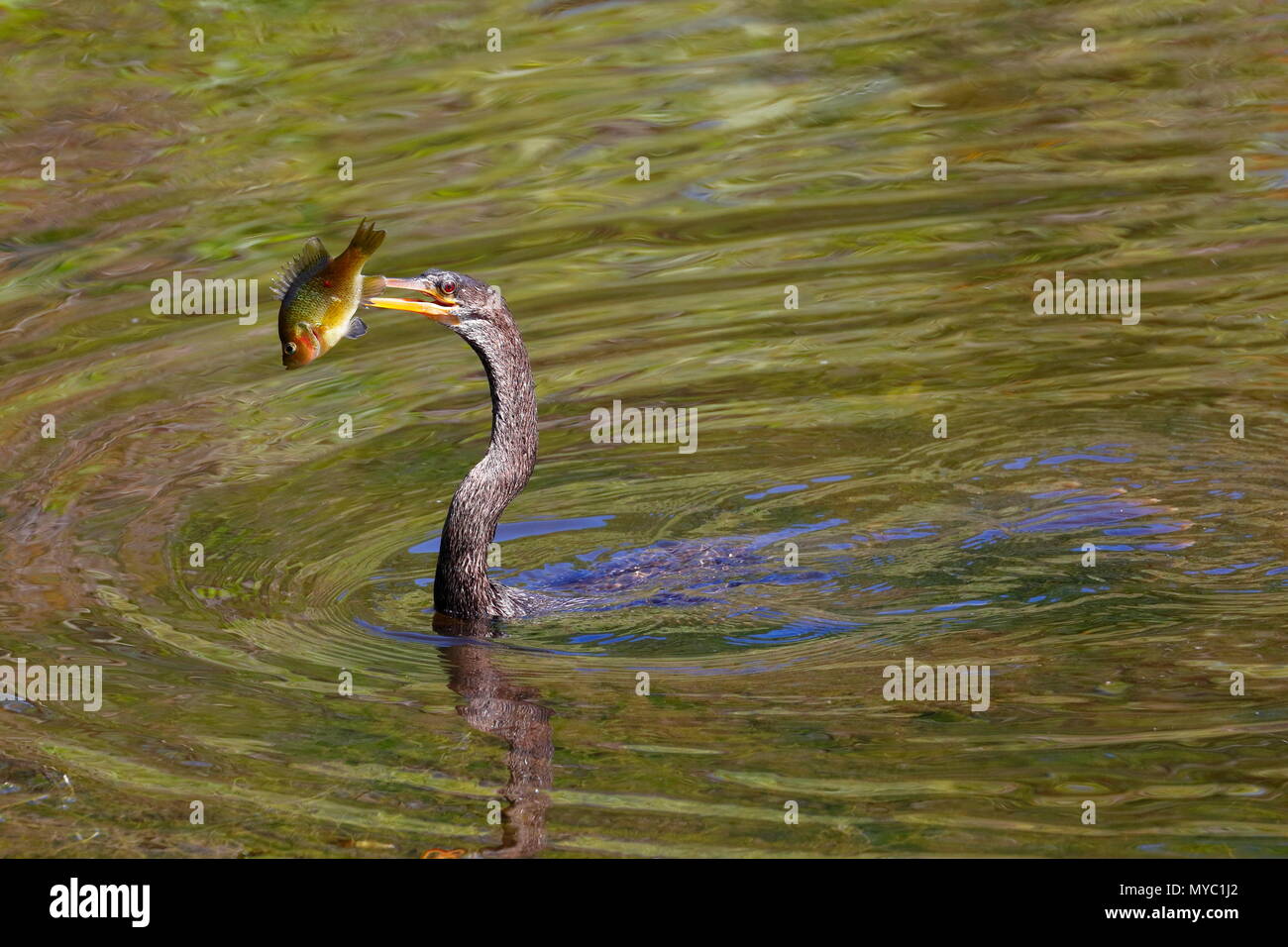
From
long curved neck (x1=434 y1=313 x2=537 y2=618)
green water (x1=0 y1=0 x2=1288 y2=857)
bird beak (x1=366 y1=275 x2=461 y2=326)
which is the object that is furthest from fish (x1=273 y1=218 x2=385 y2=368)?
green water (x1=0 y1=0 x2=1288 y2=857)

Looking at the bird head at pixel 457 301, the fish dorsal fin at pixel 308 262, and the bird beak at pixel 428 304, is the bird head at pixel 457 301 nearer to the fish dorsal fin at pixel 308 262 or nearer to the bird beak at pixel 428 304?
the bird beak at pixel 428 304

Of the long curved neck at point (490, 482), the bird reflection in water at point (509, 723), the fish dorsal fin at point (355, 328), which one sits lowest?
the bird reflection in water at point (509, 723)

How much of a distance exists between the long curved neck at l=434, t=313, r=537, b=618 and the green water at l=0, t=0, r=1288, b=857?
0.24 m

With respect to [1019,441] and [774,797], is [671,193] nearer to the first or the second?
[1019,441]

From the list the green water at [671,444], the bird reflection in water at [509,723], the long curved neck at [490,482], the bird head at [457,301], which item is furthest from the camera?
the long curved neck at [490,482]

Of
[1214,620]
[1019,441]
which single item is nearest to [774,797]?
[1214,620]

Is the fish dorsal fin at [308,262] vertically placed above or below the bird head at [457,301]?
above

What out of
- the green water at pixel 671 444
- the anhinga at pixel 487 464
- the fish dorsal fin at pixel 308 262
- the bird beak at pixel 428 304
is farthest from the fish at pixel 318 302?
the green water at pixel 671 444

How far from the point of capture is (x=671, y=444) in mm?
10109

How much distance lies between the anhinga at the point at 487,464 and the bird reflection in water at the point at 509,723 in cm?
14

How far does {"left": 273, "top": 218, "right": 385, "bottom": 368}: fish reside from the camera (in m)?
7.32

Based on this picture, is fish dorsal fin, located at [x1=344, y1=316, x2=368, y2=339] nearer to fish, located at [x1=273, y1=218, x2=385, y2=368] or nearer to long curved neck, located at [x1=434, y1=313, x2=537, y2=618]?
fish, located at [x1=273, y1=218, x2=385, y2=368]

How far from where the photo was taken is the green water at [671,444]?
661cm

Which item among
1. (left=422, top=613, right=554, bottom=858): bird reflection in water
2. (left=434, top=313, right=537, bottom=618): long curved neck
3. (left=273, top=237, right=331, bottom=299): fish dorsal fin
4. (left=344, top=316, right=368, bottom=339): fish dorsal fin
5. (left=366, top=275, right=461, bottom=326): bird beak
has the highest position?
(left=273, top=237, right=331, bottom=299): fish dorsal fin
